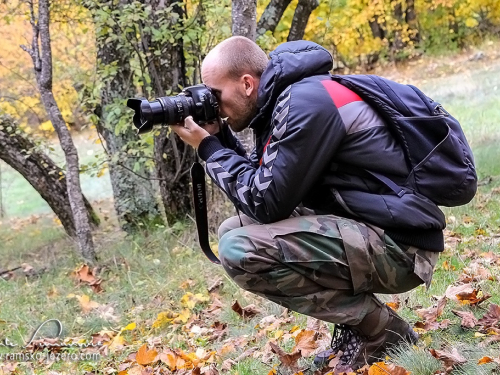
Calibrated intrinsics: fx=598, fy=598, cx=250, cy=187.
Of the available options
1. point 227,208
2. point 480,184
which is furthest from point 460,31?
point 227,208

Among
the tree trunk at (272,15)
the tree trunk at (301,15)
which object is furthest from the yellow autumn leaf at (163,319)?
the tree trunk at (301,15)

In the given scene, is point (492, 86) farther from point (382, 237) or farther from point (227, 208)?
point (382, 237)

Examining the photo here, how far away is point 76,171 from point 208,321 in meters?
2.03

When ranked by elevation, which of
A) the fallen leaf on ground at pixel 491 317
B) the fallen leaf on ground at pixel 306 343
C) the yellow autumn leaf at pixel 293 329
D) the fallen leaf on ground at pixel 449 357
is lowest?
the yellow autumn leaf at pixel 293 329

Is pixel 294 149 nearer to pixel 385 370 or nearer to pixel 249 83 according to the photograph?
pixel 249 83

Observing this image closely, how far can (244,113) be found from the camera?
2502mm

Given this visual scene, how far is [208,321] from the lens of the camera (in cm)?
356

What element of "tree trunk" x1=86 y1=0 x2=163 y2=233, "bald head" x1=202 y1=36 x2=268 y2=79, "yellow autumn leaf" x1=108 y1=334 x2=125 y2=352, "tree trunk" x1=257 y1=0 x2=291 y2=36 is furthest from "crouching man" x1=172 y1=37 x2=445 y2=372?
"tree trunk" x1=257 y1=0 x2=291 y2=36

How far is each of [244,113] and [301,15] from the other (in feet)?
12.9

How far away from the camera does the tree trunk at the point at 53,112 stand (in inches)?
183

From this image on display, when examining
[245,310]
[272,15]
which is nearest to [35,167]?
[272,15]

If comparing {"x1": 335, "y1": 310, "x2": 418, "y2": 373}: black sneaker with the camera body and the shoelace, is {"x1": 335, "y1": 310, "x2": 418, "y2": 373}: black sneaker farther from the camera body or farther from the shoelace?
the camera body

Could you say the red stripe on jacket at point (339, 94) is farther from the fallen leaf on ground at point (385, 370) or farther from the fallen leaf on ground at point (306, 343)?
the fallen leaf on ground at point (306, 343)

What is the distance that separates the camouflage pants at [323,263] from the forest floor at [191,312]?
0.27 meters
